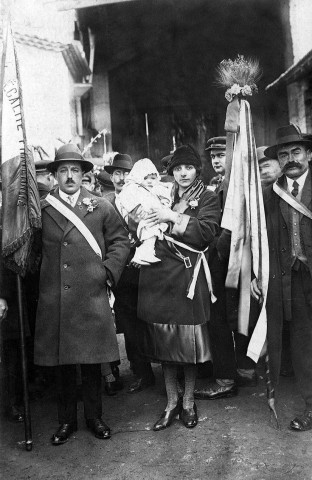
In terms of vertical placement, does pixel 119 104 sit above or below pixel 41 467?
above

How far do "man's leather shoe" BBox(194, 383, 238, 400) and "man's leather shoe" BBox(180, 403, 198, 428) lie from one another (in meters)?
0.40

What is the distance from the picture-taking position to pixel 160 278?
13.7ft

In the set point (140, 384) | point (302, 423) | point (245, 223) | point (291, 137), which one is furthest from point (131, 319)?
point (291, 137)

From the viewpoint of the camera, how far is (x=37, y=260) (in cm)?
412

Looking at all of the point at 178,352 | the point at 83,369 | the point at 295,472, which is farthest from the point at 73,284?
the point at 295,472

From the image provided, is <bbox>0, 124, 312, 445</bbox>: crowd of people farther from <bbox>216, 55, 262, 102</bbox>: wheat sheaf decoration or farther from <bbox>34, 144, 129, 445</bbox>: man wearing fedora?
<bbox>216, 55, 262, 102</bbox>: wheat sheaf decoration

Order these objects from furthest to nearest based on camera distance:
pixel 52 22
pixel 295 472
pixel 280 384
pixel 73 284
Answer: pixel 52 22
pixel 280 384
pixel 73 284
pixel 295 472

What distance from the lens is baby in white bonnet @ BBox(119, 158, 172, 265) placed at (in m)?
4.14

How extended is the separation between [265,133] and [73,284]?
931 cm

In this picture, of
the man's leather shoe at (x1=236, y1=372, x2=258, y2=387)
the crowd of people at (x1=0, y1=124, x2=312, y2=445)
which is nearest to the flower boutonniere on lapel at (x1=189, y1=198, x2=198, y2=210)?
the crowd of people at (x1=0, y1=124, x2=312, y2=445)

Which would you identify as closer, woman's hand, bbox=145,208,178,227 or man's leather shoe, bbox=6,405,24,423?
woman's hand, bbox=145,208,178,227

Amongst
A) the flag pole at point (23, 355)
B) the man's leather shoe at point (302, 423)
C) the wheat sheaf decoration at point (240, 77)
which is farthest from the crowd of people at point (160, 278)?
the wheat sheaf decoration at point (240, 77)

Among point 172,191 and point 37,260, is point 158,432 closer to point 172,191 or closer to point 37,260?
point 37,260

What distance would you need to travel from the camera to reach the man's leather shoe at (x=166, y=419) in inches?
159
